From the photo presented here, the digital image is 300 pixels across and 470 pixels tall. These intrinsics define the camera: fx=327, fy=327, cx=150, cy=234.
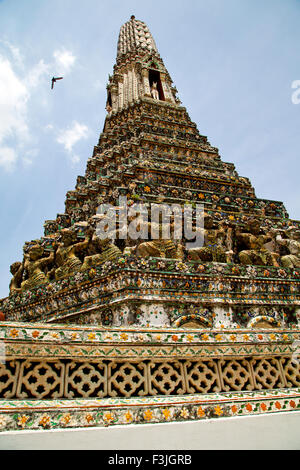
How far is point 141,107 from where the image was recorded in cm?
1727

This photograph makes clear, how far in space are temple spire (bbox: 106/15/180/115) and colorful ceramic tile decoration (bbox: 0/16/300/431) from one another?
5.84m

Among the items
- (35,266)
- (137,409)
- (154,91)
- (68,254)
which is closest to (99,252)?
(68,254)

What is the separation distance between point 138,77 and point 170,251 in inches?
706

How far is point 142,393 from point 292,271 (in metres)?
5.08

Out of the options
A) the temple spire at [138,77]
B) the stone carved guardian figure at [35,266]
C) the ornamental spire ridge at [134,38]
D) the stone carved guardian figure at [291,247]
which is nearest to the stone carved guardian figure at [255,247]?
the stone carved guardian figure at [291,247]

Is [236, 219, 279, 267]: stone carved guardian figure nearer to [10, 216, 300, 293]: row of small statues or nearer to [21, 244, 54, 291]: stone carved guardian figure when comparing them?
[10, 216, 300, 293]: row of small statues

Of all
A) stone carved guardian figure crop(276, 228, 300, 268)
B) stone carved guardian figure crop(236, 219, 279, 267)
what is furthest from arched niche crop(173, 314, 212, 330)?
stone carved guardian figure crop(276, 228, 300, 268)

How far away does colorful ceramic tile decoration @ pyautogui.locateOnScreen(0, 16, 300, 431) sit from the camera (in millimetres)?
2830

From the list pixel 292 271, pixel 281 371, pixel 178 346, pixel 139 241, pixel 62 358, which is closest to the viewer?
pixel 62 358

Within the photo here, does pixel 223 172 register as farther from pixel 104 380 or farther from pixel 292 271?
pixel 104 380

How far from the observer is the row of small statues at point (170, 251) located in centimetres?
719

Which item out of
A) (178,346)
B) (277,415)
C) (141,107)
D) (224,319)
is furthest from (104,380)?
(141,107)

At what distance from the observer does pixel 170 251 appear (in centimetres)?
712

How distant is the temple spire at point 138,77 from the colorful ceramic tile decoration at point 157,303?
5839 millimetres
